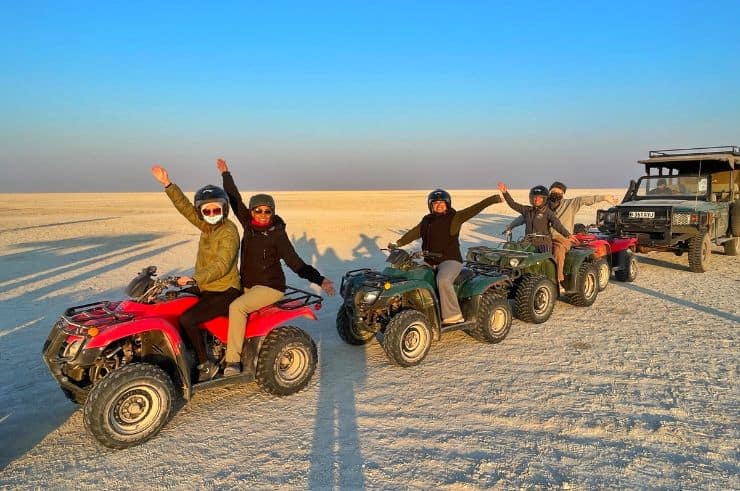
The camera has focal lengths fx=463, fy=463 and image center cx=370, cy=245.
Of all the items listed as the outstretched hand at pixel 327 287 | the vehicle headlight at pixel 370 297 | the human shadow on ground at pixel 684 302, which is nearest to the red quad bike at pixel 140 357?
the outstretched hand at pixel 327 287

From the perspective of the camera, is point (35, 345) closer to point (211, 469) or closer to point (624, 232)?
point (211, 469)

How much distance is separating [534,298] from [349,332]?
2.93 metres

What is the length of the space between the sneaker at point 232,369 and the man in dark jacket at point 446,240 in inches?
103

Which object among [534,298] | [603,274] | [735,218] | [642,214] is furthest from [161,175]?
[735,218]

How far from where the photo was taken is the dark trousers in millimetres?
4238

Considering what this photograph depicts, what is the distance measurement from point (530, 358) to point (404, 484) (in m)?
3.05

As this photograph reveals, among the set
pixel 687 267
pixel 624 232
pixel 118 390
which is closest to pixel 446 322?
pixel 118 390

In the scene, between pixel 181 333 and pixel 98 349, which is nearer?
pixel 98 349

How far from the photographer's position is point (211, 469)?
365 cm

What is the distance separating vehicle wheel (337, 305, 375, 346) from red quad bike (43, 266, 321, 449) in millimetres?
1587

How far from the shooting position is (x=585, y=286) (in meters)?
8.11

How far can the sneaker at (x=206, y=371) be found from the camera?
14.2 feet

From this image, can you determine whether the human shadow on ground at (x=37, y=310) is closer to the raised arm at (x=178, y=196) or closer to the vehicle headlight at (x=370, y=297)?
the raised arm at (x=178, y=196)

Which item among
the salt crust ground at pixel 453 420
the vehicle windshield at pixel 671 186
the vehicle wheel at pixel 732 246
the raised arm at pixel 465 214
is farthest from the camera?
the vehicle wheel at pixel 732 246
